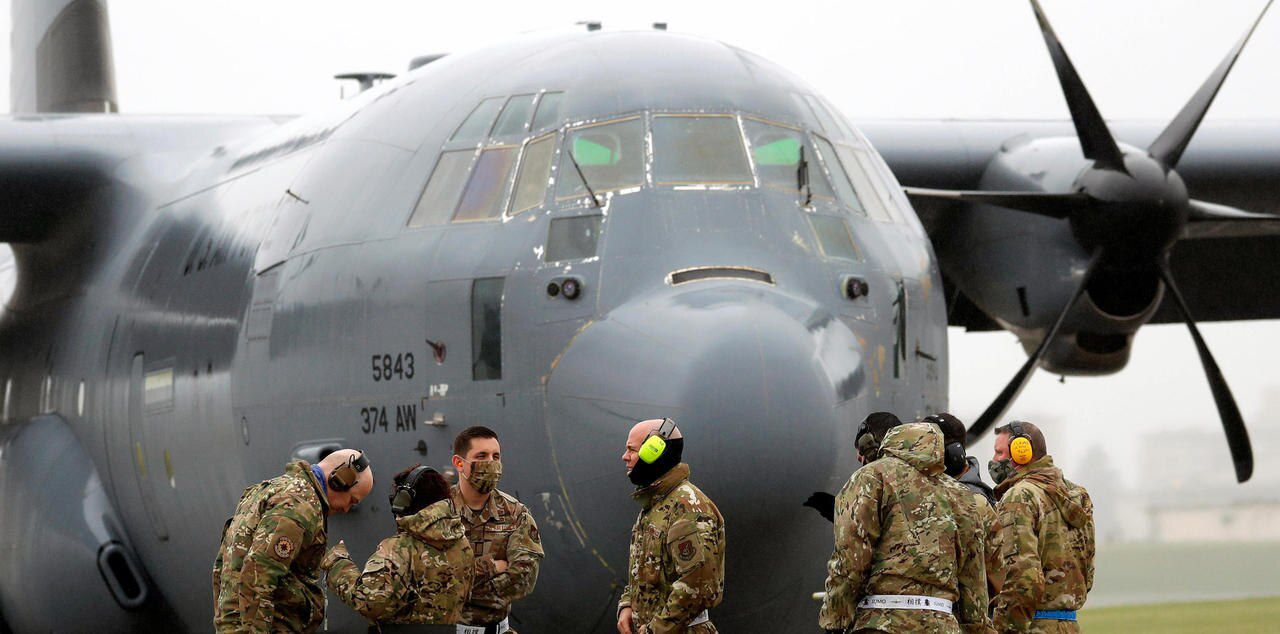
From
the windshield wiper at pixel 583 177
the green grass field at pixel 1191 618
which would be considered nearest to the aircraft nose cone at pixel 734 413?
the windshield wiper at pixel 583 177

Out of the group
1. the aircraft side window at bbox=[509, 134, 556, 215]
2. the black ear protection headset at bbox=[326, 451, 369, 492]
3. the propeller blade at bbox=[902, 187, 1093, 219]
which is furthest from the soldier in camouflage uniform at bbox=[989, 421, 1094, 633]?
the propeller blade at bbox=[902, 187, 1093, 219]

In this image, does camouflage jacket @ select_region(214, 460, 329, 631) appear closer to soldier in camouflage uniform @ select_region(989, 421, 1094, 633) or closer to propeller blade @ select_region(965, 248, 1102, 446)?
soldier in camouflage uniform @ select_region(989, 421, 1094, 633)

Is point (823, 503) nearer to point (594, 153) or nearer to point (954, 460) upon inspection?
point (954, 460)

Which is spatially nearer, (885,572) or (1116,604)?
(885,572)

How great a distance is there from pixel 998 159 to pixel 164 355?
7.08m

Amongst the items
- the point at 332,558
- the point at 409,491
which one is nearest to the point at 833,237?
the point at 409,491

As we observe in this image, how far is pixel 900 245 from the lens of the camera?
8930mm

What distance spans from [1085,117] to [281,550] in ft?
25.5

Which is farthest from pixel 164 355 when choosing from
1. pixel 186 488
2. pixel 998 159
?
pixel 998 159

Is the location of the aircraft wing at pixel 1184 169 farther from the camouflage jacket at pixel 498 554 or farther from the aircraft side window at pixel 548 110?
the camouflage jacket at pixel 498 554

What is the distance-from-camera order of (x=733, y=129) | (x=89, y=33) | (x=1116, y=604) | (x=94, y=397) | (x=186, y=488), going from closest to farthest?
(x=733, y=129), (x=186, y=488), (x=94, y=397), (x=89, y=33), (x=1116, y=604)

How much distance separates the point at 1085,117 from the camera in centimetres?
1259

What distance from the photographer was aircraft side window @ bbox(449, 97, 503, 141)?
8836 millimetres

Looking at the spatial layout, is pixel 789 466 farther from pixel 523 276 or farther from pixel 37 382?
pixel 37 382
